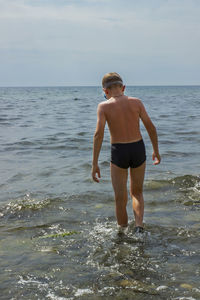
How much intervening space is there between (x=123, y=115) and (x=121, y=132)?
0.23m

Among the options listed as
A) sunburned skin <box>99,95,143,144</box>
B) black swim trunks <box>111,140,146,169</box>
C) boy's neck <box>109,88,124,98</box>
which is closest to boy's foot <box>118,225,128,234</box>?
black swim trunks <box>111,140,146,169</box>

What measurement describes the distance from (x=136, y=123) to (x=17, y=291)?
249 centimetres

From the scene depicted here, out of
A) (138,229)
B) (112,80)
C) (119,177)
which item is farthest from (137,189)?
(112,80)

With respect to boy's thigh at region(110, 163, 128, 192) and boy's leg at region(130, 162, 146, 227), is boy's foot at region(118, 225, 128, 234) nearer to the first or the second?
boy's leg at region(130, 162, 146, 227)

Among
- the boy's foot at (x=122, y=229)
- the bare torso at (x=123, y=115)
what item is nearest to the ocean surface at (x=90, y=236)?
the boy's foot at (x=122, y=229)

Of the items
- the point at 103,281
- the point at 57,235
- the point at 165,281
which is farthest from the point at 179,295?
the point at 57,235

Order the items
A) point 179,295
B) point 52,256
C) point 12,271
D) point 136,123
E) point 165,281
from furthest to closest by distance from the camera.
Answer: point 136,123 → point 52,256 → point 12,271 → point 165,281 → point 179,295

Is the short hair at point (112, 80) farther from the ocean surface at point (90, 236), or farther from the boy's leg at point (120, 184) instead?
the ocean surface at point (90, 236)

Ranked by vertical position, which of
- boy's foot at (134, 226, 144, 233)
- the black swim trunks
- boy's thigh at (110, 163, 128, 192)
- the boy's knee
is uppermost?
the black swim trunks

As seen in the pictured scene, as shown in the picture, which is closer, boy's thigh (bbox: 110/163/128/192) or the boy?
the boy

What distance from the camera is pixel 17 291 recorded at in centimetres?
351

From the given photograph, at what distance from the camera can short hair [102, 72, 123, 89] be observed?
4633mm

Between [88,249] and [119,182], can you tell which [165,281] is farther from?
[119,182]

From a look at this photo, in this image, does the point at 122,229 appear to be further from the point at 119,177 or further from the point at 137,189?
the point at 119,177
